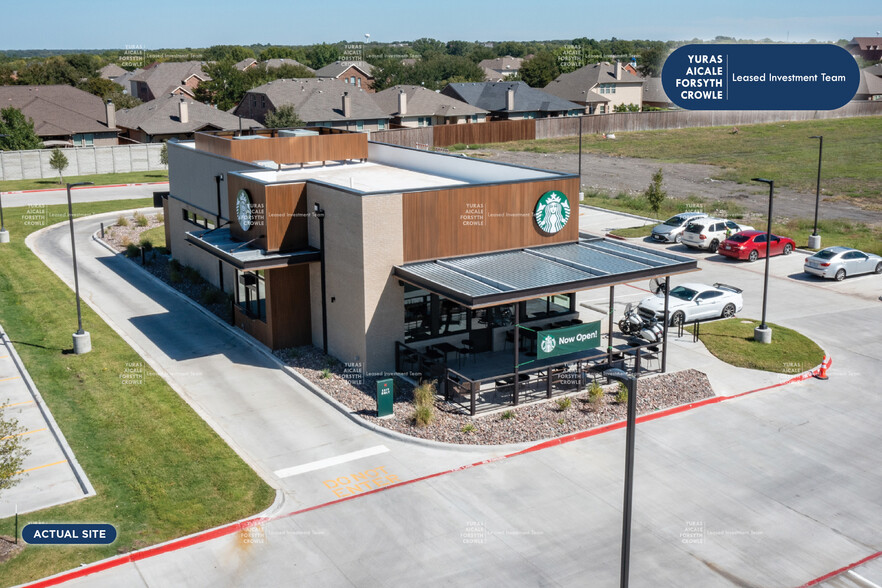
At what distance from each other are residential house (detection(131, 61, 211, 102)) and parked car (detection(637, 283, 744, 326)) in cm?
11219

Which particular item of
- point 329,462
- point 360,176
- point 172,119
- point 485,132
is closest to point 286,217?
point 360,176

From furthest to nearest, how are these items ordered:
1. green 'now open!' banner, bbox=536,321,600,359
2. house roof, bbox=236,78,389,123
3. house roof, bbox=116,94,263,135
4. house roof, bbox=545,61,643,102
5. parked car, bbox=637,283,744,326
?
house roof, bbox=545,61,643,102, house roof, bbox=236,78,389,123, house roof, bbox=116,94,263,135, parked car, bbox=637,283,744,326, green 'now open!' banner, bbox=536,321,600,359

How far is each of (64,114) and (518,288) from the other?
2924 inches

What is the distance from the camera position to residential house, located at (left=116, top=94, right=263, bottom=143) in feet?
276

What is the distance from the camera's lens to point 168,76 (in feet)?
447

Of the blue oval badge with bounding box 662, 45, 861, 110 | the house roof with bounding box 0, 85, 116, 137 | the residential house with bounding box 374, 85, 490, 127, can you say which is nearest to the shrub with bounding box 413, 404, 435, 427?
the blue oval badge with bounding box 662, 45, 861, 110

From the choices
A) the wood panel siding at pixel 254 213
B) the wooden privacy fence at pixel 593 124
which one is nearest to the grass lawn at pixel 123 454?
the wood panel siding at pixel 254 213

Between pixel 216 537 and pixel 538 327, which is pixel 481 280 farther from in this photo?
pixel 216 537

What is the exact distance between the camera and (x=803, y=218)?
53469 millimetres

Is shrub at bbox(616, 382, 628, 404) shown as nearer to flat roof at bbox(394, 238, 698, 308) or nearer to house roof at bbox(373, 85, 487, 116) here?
flat roof at bbox(394, 238, 698, 308)

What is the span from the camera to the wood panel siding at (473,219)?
26.2 m

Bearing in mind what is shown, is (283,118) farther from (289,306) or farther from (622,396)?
(622,396)

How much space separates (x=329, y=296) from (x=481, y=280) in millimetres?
5850

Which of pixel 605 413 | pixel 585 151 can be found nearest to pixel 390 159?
pixel 605 413
